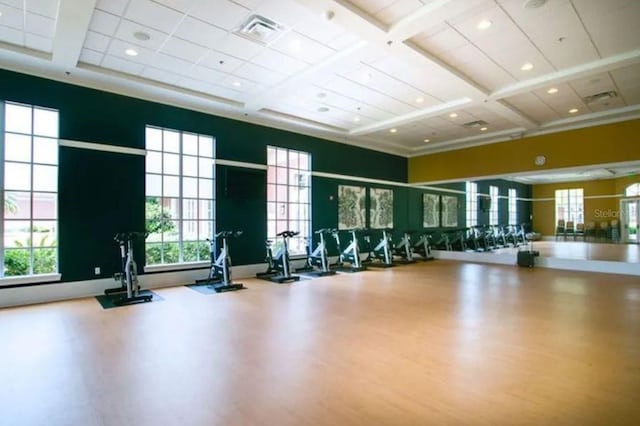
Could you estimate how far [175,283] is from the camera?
711 cm

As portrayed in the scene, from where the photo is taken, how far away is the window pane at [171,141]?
23.7 feet

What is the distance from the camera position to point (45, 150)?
586cm

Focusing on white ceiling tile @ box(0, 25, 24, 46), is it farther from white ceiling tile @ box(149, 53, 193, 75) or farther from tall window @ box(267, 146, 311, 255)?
tall window @ box(267, 146, 311, 255)

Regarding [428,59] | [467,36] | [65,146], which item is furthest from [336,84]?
[65,146]

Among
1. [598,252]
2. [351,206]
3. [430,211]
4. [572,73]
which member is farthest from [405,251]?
[572,73]

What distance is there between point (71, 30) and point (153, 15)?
1146 millimetres

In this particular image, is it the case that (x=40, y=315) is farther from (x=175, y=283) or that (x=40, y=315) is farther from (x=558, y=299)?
(x=558, y=299)

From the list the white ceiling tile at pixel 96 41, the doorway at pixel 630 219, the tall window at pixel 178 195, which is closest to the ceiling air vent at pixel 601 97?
the doorway at pixel 630 219

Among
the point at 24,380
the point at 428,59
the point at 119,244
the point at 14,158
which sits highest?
the point at 428,59

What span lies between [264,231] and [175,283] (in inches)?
94.0

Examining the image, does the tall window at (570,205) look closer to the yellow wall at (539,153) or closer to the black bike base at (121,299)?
the yellow wall at (539,153)

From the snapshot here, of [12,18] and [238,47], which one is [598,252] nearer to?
[238,47]

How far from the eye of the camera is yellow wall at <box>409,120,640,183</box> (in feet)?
26.4

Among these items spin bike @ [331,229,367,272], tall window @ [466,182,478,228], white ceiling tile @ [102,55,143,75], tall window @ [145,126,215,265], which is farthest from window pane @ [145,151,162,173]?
tall window @ [466,182,478,228]
